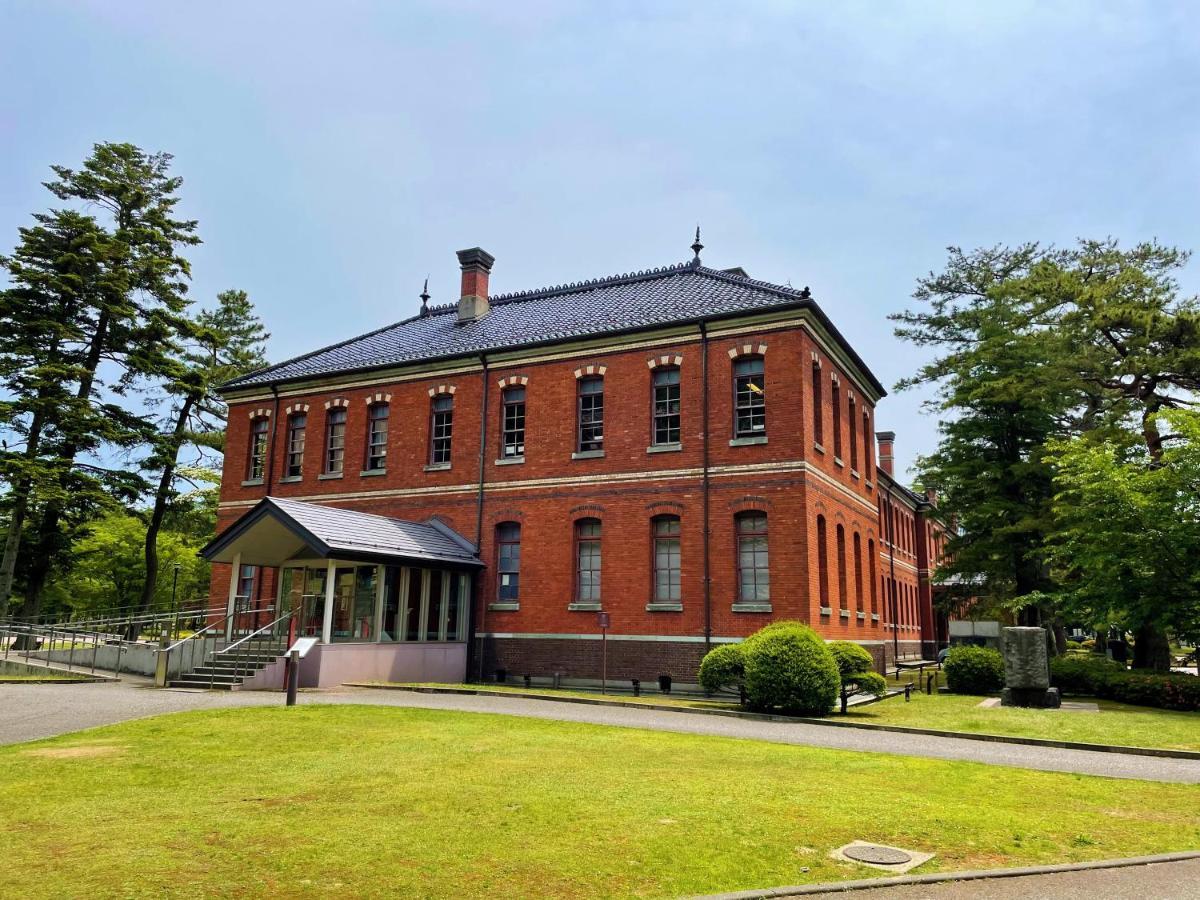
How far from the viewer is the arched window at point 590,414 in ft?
80.5

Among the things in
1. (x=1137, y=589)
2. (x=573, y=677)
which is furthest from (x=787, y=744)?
(x=1137, y=589)

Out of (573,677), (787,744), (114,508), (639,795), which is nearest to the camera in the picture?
(639,795)

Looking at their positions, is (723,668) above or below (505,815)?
above

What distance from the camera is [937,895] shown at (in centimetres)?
563

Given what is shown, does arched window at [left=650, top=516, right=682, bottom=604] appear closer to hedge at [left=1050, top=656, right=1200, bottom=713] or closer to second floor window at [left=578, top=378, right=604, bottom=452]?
second floor window at [left=578, top=378, right=604, bottom=452]

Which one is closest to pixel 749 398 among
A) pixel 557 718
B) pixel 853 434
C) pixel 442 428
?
pixel 853 434

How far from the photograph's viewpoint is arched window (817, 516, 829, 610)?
2233cm

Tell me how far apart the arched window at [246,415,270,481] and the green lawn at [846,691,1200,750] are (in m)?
21.4

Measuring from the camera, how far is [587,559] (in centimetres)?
2400

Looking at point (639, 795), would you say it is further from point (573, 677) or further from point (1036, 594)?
point (1036, 594)

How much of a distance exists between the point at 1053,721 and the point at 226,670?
17.4m

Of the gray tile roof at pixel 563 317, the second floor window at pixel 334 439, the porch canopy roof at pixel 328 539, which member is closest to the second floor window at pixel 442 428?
the gray tile roof at pixel 563 317

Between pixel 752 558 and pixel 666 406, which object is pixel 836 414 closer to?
pixel 666 406

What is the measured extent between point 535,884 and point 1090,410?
3016 centimetres
